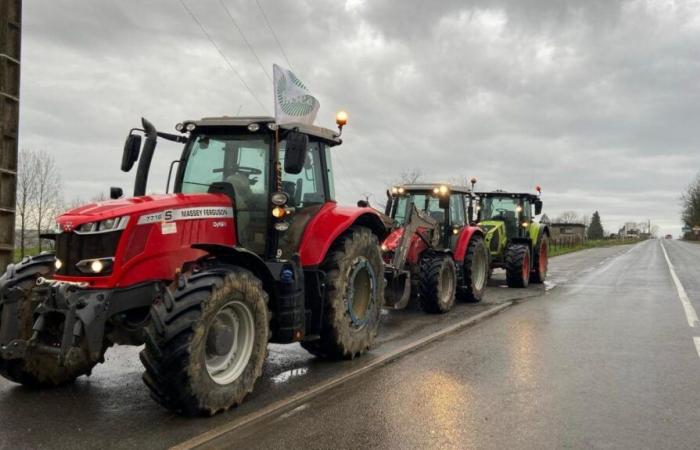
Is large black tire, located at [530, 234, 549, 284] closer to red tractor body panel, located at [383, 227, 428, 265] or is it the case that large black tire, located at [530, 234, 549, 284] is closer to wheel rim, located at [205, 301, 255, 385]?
red tractor body panel, located at [383, 227, 428, 265]

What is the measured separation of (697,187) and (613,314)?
10036 cm

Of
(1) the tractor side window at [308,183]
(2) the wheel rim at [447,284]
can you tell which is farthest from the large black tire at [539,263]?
(1) the tractor side window at [308,183]

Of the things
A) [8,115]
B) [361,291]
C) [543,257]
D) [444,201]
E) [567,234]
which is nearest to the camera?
[361,291]

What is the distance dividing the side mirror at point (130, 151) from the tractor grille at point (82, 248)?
3.88ft

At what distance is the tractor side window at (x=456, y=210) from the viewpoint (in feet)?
36.6

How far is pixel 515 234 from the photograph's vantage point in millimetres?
15211

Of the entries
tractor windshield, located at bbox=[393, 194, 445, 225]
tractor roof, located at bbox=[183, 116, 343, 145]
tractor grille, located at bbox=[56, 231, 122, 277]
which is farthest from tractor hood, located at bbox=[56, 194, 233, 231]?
tractor windshield, located at bbox=[393, 194, 445, 225]

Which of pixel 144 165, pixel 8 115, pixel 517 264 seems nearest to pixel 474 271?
pixel 517 264

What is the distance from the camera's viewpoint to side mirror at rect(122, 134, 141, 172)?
5480 millimetres

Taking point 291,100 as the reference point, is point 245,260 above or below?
below

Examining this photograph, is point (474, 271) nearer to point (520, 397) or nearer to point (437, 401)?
point (520, 397)

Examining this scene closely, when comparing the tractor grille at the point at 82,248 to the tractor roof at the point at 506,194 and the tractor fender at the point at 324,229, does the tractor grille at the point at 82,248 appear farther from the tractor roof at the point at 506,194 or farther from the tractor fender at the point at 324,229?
the tractor roof at the point at 506,194

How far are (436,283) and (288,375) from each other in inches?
174

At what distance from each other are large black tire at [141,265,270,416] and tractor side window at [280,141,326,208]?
152 centimetres
